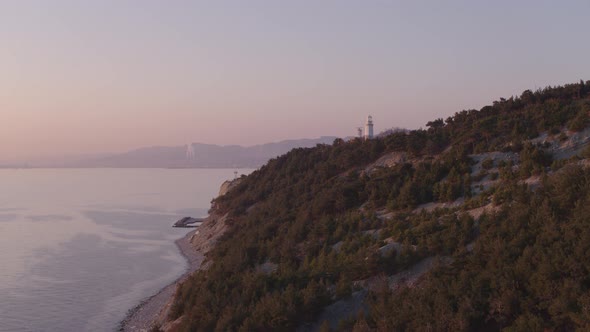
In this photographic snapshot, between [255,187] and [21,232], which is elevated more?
[255,187]

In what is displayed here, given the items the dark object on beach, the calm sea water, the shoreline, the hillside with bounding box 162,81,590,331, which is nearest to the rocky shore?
the shoreline

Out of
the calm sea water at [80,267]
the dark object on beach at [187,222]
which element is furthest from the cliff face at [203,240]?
A: the dark object on beach at [187,222]

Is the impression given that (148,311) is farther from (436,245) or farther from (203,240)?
(203,240)

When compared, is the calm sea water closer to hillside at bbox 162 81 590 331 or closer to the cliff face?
the cliff face

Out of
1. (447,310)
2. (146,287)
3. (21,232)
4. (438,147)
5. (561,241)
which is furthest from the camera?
(21,232)

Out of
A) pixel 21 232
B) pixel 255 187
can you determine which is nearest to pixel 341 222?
pixel 255 187

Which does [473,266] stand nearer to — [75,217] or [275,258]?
[275,258]

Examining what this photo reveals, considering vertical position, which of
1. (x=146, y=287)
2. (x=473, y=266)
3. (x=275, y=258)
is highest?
(x=473, y=266)

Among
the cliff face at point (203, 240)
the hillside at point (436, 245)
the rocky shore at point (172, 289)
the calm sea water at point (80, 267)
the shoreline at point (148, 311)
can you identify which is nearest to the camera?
the hillside at point (436, 245)

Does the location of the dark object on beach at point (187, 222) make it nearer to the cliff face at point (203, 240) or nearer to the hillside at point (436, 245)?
the cliff face at point (203, 240)
